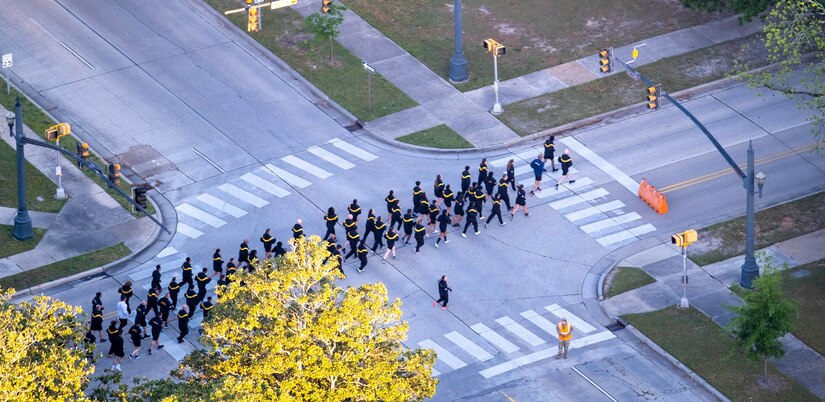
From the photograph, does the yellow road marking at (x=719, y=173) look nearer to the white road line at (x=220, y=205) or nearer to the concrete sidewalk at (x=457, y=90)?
the concrete sidewalk at (x=457, y=90)

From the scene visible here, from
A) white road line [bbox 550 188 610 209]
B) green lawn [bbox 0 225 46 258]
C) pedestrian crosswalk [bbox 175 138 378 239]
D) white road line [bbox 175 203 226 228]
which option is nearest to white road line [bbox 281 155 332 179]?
pedestrian crosswalk [bbox 175 138 378 239]

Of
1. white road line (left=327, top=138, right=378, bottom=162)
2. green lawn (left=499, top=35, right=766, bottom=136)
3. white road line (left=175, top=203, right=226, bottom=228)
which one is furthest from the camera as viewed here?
green lawn (left=499, top=35, right=766, bottom=136)

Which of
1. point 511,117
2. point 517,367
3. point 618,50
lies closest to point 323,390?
point 517,367

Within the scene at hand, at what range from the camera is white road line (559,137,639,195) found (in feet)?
171

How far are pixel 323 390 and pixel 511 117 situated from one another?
22.6 meters

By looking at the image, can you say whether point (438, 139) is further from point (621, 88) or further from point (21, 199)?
point (21, 199)

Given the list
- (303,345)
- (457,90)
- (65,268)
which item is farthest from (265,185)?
(303,345)

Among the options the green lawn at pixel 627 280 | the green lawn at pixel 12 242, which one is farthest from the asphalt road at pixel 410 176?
the green lawn at pixel 12 242

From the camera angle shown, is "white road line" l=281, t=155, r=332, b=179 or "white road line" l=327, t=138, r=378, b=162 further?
"white road line" l=327, t=138, r=378, b=162

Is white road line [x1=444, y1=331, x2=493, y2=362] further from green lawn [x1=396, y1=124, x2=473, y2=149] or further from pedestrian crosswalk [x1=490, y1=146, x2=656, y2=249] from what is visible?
green lawn [x1=396, y1=124, x2=473, y2=149]

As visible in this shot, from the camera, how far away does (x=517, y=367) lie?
43.8 m

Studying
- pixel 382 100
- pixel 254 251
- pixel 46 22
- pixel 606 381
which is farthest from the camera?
pixel 46 22

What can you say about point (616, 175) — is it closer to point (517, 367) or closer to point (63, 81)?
point (517, 367)

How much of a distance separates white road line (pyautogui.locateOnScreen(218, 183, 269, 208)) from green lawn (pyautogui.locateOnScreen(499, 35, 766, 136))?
30.8 ft
